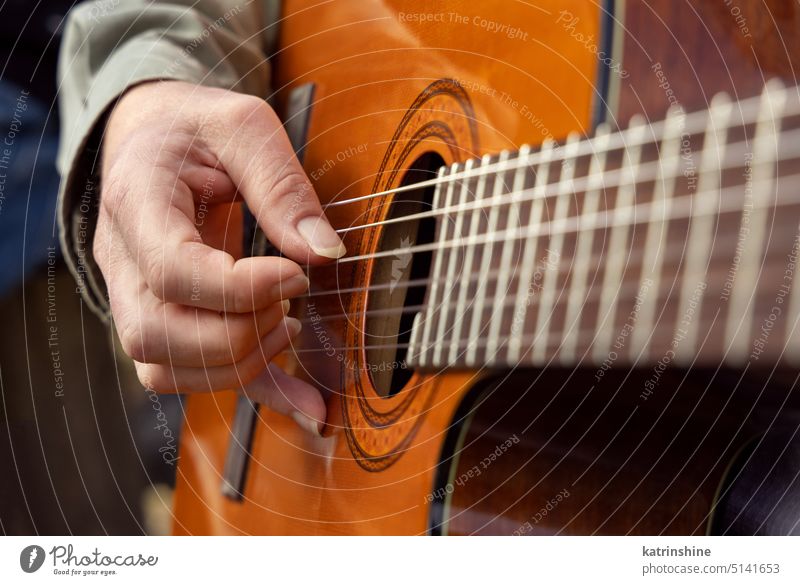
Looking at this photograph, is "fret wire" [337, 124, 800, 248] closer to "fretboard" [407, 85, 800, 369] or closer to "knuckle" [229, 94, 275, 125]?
"fretboard" [407, 85, 800, 369]

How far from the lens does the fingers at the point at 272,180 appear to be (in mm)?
367

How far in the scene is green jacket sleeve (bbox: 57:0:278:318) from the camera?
451 millimetres

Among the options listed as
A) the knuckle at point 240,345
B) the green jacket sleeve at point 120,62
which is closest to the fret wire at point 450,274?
the knuckle at point 240,345

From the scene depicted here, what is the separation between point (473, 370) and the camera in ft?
1.02

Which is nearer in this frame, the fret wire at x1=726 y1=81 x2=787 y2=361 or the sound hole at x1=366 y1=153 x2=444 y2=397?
the fret wire at x1=726 y1=81 x2=787 y2=361

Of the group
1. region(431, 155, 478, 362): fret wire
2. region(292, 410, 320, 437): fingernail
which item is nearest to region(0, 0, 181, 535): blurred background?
region(292, 410, 320, 437): fingernail

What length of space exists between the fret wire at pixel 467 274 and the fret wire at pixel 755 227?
12 cm

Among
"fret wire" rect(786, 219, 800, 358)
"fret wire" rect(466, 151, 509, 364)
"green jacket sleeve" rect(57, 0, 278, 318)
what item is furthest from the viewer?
"green jacket sleeve" rect(57, 0, 278, 318)

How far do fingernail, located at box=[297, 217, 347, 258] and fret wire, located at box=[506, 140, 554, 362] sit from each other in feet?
0.36

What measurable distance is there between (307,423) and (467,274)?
0.14 m

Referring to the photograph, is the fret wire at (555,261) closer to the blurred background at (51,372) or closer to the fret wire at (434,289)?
the fret wire at (434,289)

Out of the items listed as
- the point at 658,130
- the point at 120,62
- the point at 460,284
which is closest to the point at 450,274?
the point at 460,284

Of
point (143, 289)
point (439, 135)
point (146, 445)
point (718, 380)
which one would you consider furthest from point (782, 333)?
point (146, 445)
